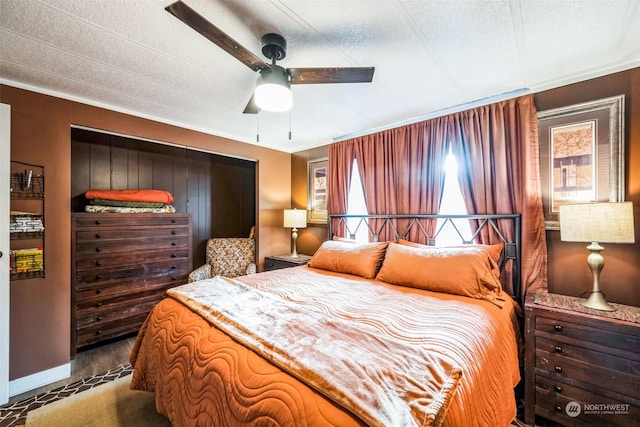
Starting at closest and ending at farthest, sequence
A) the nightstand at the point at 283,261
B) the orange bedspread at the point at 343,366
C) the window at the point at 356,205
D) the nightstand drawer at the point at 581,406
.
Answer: the orange bedspread at the point at 343,366, the nightstand drawer at the point at 581,406, the window at the point at 356,205, the nightstand at the point at 283,261

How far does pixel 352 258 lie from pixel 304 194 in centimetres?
174

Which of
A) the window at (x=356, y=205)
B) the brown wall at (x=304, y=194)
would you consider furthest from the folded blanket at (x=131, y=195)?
the window at (x=356, y=205)

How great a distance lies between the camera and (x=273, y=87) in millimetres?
1563

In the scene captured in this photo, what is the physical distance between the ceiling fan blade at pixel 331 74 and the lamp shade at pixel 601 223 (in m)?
1.61

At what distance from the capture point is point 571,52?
5.67 feet

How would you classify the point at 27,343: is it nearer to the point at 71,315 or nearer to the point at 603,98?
the point at 71,315

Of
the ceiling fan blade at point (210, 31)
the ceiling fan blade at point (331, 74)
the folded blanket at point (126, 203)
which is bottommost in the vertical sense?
the folded blanket at point (126, 203)

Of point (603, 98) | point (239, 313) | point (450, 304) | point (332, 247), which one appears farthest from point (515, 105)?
point (239, 313)

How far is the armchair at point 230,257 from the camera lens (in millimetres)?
3697

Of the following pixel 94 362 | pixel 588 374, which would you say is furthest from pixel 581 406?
pixel 94 362

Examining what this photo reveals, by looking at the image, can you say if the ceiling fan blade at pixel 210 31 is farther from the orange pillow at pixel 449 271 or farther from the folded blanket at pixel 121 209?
the folded blanket at pixel 121 209

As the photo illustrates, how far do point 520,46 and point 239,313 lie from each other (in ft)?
7.79

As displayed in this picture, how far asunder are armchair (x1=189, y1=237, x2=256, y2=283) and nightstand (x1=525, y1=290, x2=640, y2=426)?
3.02 meters

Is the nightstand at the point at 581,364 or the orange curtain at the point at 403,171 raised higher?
the orange curtain at the point at 403,171
